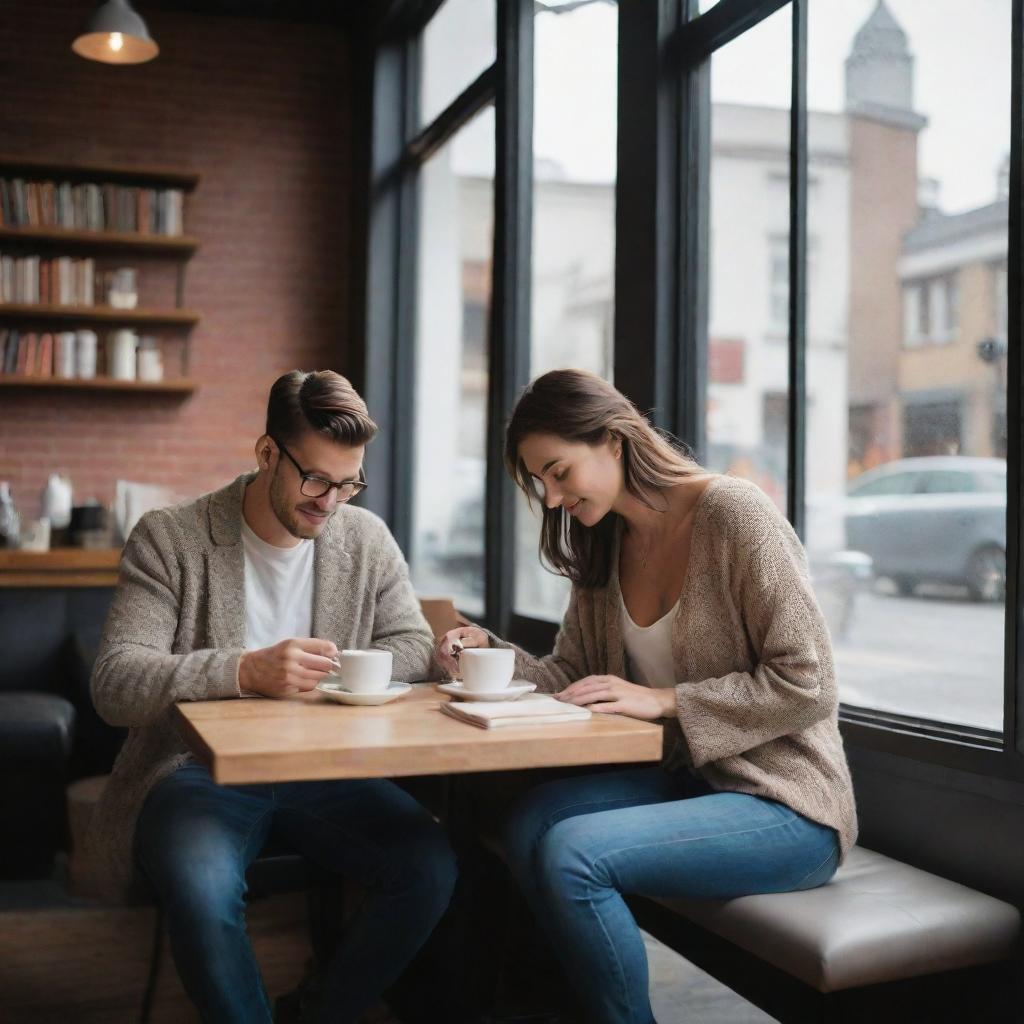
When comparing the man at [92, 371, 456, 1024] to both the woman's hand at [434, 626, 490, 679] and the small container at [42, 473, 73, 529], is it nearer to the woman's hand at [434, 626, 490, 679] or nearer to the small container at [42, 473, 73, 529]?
the woman's hand at [434, 626, 490, 679]

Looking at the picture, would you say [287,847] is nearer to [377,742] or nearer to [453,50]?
[377,742]

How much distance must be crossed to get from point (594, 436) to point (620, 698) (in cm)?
47

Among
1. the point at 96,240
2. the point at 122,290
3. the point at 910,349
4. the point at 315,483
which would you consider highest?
the point at 96,240

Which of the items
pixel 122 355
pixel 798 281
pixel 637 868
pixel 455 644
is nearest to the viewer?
pixel 637 868

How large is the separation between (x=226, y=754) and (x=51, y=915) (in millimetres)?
2081

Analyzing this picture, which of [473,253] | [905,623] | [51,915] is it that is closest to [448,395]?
[473,253]

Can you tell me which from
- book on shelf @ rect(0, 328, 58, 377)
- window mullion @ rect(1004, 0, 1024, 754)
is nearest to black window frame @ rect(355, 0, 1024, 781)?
window mullion @ rect(1004, 0, 1024, 754)

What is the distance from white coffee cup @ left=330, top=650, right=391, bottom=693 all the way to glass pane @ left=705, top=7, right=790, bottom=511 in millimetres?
1100

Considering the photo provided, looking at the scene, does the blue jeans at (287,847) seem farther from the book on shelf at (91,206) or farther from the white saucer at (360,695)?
the book on shelf at (91,206)

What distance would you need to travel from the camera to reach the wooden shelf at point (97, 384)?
17.5 ft

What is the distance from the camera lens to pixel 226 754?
1.55m

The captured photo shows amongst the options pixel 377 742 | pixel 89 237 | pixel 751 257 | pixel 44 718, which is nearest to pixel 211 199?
pixel 89 237

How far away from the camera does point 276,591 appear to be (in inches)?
92.4

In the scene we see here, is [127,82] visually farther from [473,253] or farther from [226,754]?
[226,754]
